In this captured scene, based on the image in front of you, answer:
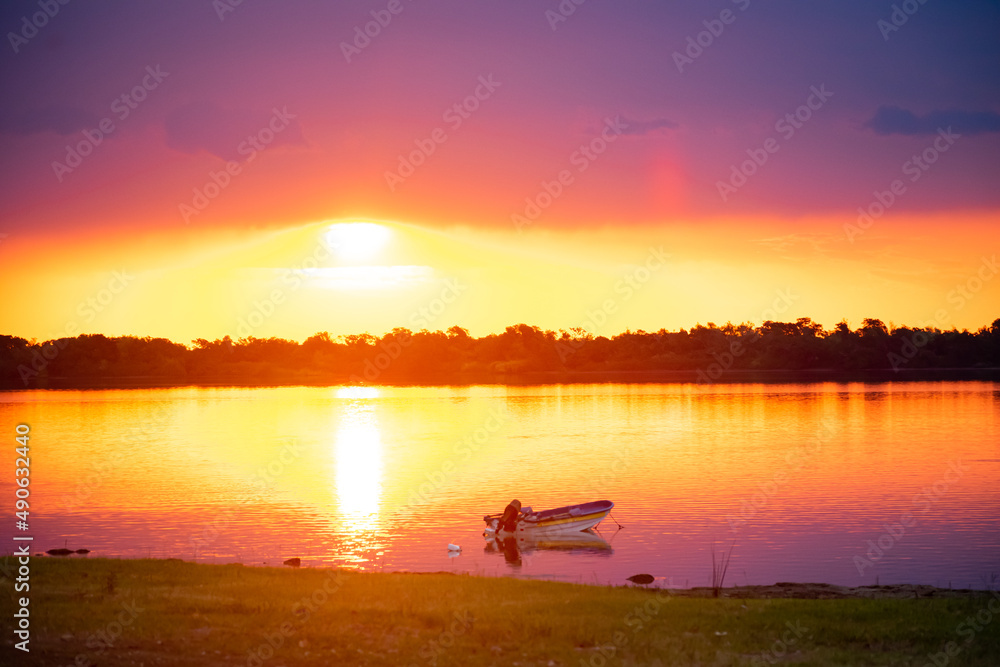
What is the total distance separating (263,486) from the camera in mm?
54625

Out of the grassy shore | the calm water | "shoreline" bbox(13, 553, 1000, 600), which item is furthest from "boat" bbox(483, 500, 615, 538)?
the grassy shore

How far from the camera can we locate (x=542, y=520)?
37.8 m

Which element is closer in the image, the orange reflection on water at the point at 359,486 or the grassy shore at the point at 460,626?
the grassy shore at the point at 460,626

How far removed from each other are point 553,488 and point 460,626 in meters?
35.5

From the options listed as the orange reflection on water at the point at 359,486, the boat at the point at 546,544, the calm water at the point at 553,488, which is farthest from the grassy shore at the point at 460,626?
the orange reflection on water at the point at 359,486

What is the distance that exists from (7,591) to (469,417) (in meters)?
91.7

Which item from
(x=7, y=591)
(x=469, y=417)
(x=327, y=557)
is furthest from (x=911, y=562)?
(x=469, y=417)

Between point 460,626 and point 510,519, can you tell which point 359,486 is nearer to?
point 510,519

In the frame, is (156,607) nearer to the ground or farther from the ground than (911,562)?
farther from the ground

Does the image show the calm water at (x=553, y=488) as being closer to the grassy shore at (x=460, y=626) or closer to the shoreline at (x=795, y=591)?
the shoreline at (x=795, y=591)

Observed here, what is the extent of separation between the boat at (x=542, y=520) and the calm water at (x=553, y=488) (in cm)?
95

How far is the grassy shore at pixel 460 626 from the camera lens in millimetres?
15664

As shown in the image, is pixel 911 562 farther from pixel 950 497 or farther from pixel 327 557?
pixel 327 557

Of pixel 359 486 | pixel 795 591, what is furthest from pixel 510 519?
pixel 359 486
